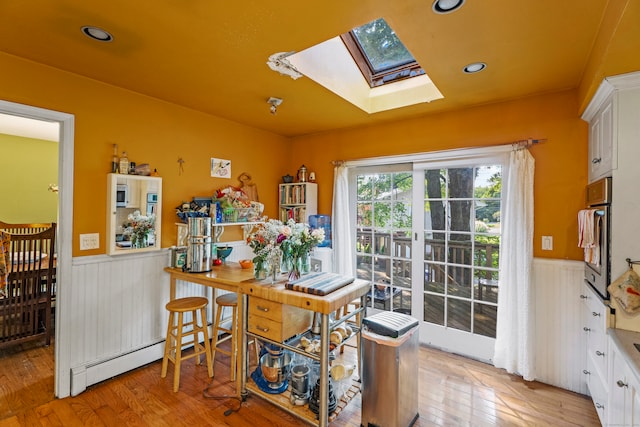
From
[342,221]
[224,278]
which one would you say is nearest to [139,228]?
[224,278]

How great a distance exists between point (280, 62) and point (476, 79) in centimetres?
150

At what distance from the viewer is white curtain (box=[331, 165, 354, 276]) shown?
3.66 meters

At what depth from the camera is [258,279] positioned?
2.28 m

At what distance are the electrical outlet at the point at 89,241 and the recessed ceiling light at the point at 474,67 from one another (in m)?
3.14

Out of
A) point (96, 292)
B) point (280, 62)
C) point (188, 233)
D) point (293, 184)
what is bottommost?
point (96, 292)

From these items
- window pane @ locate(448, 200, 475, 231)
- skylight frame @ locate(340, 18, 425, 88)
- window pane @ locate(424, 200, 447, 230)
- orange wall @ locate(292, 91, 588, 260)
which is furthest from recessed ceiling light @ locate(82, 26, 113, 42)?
window pane @ locate(448, 200, 475, 231)

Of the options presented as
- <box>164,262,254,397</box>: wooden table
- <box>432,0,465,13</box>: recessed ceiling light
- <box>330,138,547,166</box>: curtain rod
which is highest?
<box>432,0,465,13</box>: recessed ceiling light

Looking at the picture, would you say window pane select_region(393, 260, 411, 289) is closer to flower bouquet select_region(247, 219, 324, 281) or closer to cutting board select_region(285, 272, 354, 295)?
cutting board select_region(285, 272, 354, 295)

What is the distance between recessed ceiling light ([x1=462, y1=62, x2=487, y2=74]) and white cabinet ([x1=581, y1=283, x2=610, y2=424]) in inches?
67.1

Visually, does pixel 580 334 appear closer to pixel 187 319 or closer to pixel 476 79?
pixel 476 79

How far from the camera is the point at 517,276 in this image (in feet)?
8.56

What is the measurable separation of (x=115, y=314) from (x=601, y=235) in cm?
368

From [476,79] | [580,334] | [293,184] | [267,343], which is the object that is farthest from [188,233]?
[580,334]

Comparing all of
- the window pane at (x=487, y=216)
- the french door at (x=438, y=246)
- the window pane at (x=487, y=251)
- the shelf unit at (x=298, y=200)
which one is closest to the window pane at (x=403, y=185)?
the french door at (x=438, y=246)
